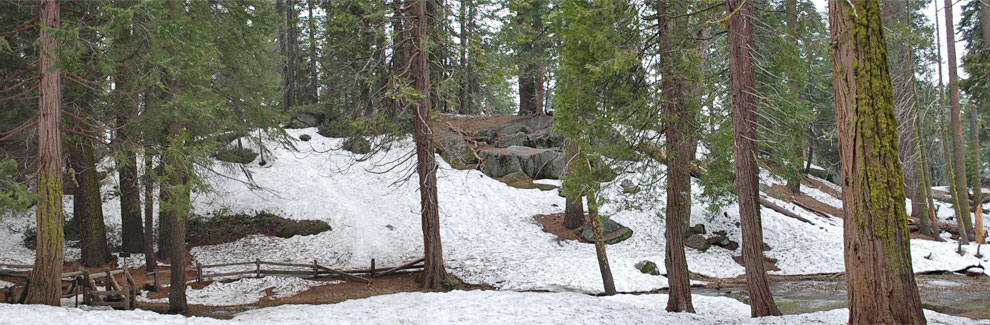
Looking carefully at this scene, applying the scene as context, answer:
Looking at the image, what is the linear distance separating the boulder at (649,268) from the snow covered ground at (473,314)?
145 inches

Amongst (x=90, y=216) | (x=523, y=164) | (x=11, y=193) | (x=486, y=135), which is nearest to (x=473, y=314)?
(x=11, y=193)

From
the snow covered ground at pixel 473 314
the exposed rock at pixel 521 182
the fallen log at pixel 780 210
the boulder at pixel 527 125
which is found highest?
the boulder at pixel 527 125

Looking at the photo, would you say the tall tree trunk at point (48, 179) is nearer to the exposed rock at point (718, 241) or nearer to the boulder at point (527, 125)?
the exposed rock at point (718, 241)

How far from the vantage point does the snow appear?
1302 cm

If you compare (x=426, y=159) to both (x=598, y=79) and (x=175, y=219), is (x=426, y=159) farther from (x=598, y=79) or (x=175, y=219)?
(x=175, y=219)

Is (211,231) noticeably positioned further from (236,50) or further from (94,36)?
(94,36)

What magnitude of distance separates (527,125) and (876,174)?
71.0 feet

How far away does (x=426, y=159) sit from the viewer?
1276 cm

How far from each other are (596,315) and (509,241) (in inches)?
342

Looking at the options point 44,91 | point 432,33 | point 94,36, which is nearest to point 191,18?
point 94,36

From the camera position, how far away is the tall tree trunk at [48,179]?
9289mm

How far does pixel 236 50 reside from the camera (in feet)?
44.1

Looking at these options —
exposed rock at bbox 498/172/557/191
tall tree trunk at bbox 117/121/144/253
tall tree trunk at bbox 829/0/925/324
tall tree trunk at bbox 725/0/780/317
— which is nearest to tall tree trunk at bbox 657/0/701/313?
tall tree trunk at bbox 725/0/780/317

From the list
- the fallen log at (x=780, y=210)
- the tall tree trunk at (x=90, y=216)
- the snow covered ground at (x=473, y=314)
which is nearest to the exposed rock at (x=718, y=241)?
the fallen log at (x=780, y=210)
